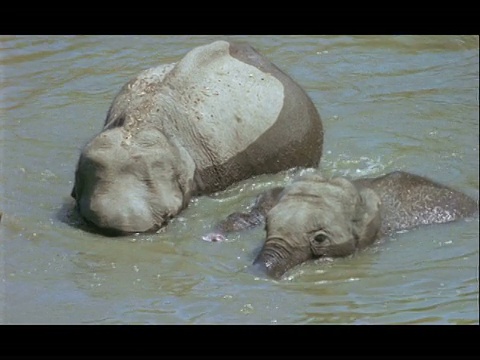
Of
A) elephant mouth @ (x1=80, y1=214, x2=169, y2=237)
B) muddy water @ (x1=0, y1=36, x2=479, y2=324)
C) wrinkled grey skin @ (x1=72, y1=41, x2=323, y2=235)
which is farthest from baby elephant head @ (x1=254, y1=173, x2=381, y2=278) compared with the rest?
wrinkled grey skin @ (x1=72, y1=41, x2=323, y2=235)

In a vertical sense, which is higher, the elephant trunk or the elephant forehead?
the elephant forehead

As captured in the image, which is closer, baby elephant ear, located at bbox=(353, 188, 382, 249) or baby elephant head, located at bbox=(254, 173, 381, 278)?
baby elephant head, located at bbox=(254, 173, 381, 278)

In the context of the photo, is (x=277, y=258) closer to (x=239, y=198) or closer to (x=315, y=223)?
(x=315, y=223)

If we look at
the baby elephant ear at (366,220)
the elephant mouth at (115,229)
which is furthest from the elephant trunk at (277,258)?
the elephant mouth at (115,229)

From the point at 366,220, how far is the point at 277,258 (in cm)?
82

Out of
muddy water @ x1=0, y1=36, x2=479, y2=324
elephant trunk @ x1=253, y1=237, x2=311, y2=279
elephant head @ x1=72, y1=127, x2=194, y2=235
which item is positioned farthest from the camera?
elephant head @ x1=72, y1=127, x2=194, y2=235

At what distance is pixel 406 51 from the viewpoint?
1634 cm

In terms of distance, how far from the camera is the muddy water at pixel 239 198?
858 cm

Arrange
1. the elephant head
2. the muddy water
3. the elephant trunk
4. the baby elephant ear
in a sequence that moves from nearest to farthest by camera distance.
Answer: the muddy water < the elephant trunk < the baby elephant ear < the elephant head

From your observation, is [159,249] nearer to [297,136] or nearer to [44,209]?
[44,209]

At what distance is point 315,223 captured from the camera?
9.21 m

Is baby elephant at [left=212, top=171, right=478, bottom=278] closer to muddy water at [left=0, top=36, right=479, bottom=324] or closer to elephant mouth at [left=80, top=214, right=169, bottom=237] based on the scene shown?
muddy water at [left=0, top=36, right=479, bottom=324]

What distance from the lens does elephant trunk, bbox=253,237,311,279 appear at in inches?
354

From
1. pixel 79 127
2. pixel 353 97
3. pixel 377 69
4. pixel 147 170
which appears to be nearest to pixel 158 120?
pixel 147 170
